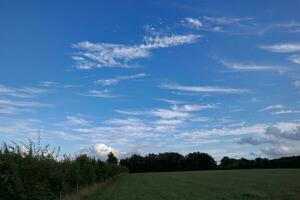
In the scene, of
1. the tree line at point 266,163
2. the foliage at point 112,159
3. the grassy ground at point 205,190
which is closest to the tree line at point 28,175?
the grassy ground at point 205,190

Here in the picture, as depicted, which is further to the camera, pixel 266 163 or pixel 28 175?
pixel 266 163

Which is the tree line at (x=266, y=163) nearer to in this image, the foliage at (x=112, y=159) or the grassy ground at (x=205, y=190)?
the foliage at (x=112, y=159)

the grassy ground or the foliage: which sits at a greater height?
the foliage

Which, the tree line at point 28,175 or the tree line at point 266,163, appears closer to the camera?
the tree line at point 28,175

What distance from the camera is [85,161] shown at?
47719 mm

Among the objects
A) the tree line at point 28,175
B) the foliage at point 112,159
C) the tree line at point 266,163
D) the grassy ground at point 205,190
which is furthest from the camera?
the tree line at point 266,163

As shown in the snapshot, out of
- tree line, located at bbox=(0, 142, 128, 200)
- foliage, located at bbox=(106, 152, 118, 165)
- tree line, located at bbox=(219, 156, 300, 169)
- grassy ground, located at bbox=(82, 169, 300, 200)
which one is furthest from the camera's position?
tree line, located at bbox=(219, 156, 300, 169)

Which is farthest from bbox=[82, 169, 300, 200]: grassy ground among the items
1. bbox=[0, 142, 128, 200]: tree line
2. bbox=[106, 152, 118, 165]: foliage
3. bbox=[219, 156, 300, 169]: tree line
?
bbox=[219, 156, 300, 169]: tree line

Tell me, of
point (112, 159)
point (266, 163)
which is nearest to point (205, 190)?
point (112, 159)

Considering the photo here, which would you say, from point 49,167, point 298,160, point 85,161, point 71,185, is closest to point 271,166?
point 298,160

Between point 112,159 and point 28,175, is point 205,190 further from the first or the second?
point 112,159

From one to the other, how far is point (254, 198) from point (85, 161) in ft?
65.2

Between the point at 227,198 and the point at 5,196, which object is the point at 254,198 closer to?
the point at 227,198

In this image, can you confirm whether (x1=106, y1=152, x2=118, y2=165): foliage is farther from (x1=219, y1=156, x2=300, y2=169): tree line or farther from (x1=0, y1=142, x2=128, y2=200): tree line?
(x1=0, y1=142, x2=128, y2=200): tree line
